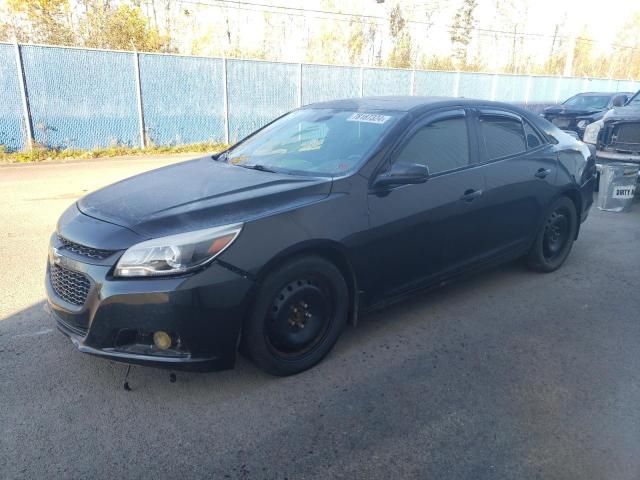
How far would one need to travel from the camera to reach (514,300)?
451cm

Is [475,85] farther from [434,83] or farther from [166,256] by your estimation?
[166,256]

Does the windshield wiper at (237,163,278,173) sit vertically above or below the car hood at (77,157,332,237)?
above

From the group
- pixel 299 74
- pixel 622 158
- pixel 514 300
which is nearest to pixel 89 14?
pixel 299 74

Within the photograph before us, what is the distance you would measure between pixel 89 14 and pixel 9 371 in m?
17.3

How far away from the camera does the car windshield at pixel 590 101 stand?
15.4 metres

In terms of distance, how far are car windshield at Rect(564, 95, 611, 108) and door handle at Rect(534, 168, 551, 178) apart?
1270 cm

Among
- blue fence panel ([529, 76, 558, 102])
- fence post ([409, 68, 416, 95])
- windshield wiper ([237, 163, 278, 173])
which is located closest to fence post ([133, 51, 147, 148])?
fence post ([409, 68, 416, 95])

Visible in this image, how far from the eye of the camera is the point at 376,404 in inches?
118

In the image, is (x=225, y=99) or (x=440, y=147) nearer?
(x=440, y=147)

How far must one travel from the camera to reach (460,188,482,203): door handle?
13.0 feet

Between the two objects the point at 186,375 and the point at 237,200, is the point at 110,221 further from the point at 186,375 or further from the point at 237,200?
the point at 186,375

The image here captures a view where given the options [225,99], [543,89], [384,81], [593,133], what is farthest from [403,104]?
[543,89]

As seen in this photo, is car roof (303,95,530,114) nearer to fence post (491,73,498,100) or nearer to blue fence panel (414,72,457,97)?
blue fence panel (414,72,457,97)

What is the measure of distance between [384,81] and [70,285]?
17.3 m
